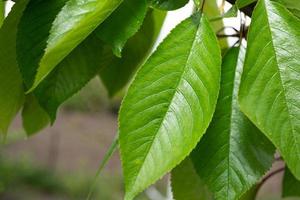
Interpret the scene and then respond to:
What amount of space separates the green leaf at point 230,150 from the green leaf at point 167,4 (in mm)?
69

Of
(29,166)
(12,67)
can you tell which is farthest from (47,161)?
(12,67)

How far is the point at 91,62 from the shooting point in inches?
23.0

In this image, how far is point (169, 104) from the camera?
47 centimetres

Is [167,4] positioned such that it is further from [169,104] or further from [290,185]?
[290,185]

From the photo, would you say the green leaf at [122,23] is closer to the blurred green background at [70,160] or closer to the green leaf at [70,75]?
the green leaf at [70,75]

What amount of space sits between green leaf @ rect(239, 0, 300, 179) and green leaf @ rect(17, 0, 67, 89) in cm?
17

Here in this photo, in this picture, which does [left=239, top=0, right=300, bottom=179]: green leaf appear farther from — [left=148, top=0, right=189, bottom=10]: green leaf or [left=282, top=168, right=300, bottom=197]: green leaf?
[left=282, top=168, right=300, bottom=197]: green leaf

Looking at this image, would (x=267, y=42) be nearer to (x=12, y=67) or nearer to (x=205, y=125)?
(x=205, y=125)

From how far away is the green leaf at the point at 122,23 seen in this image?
50 centimetres

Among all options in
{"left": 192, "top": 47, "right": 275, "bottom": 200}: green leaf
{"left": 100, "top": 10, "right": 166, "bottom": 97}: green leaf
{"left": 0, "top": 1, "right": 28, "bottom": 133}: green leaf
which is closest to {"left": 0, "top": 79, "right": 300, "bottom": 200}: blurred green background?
{"left": 100, "top": 10, "right": 166, "bottom": 97}: green leaf

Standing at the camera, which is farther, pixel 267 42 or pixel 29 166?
pixel 29 166

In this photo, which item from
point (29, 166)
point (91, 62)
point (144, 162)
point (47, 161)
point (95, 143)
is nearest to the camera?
point (144, 162)

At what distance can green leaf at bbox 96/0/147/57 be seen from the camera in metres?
0.50

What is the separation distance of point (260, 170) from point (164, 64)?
126 mm
